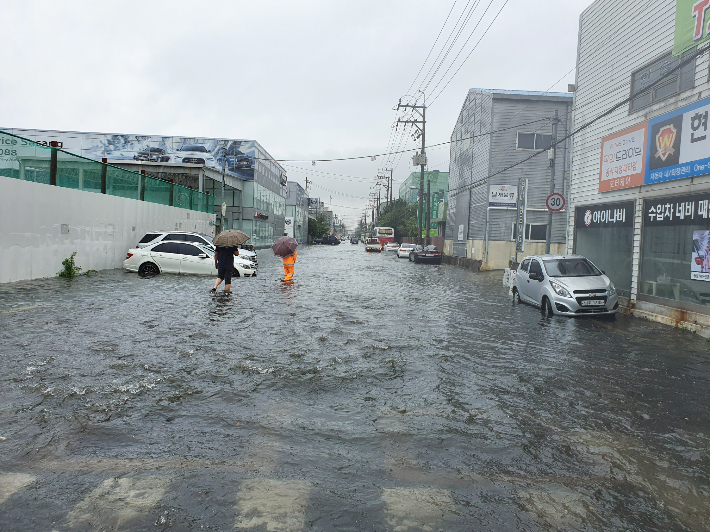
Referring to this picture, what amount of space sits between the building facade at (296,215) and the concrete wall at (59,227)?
71791 mm

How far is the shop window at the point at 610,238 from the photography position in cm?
1558

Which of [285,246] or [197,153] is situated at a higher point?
[197,153]

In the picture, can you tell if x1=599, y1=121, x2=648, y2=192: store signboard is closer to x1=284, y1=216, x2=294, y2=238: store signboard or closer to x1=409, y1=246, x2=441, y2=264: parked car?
x1=409, y1=246, x2=441, y2=264: parked car

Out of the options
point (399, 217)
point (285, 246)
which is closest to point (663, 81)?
point (285, 246)

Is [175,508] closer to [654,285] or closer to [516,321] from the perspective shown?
[516,321]

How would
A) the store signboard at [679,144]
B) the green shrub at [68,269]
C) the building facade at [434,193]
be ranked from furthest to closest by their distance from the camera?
the building facade at [434,193], the green shrub at [68,269], the store signboard at [679,144]

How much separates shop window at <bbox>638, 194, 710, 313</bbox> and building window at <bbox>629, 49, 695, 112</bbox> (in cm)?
266

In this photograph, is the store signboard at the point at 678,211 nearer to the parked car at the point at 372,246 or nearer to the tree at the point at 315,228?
the parked car at the point at 372,246

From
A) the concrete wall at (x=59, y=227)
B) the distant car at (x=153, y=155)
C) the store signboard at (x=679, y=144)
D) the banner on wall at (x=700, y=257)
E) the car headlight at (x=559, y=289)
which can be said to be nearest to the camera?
the banner on wall at (x=700, y=257)

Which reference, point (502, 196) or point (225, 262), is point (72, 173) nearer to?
point (225, 262)

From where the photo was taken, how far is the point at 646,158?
14602mm

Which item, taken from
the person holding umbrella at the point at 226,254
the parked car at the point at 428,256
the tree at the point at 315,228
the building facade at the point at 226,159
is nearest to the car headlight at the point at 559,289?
the person holding umbrella at the point at 226,254

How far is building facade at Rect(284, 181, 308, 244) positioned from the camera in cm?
10081

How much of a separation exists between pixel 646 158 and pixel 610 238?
284cm
